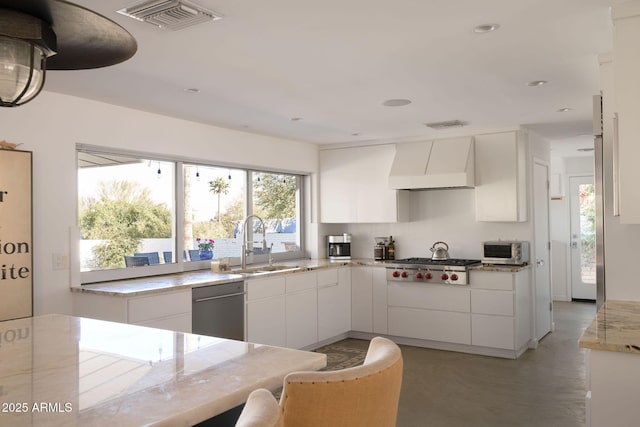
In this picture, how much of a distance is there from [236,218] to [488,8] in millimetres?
3860

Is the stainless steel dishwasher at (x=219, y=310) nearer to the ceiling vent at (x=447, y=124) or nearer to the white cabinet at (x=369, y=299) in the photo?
the white cabinet at (x=369, y=299)

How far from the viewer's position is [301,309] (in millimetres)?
5344

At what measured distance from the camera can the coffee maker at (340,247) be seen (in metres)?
6.47

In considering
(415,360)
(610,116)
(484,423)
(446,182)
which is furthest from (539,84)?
(415,360)

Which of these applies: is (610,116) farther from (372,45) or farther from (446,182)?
(446,182)

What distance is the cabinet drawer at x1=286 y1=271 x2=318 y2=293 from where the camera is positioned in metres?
5.20

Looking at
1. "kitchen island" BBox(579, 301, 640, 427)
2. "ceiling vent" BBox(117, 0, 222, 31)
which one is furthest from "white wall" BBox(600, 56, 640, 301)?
"ceiling vent" BBox(117, 0, 222, 31)

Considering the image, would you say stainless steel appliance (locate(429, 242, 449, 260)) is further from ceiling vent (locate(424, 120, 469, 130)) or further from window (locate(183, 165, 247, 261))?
window (locate(183, 165, 247, 261))

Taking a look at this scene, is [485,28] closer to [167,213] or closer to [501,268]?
[501,268]

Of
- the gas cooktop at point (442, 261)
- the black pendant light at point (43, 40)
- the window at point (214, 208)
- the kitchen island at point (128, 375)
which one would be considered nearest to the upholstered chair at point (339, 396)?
the kitchen island at point (128, 375)

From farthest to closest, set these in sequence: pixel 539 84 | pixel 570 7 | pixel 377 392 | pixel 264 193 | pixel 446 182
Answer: pixel 264 193 → pixel 446 182 → pixel 539 84 → pixel 570 7 → pixel 377 392

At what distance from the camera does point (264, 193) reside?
6.18 metres

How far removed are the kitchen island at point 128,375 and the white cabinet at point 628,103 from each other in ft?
5.38

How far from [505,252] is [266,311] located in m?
2.50
